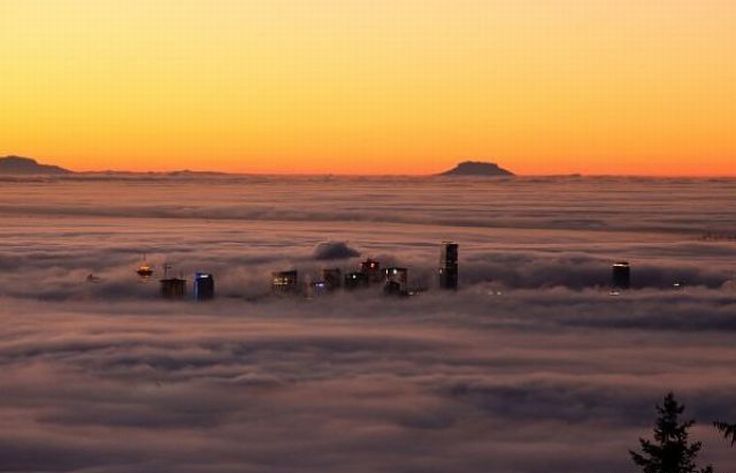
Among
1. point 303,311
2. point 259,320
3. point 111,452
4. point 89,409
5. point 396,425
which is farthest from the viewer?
point 303,311

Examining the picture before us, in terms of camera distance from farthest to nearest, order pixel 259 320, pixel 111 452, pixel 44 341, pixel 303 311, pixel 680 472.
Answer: pixel 303 311 < pixel 259 320 < pixel 44 341 < pixel 111 452 < pixel 680 472

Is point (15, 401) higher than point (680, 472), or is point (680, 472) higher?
point (680, 472)

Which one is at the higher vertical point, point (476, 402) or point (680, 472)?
point (680, 472)

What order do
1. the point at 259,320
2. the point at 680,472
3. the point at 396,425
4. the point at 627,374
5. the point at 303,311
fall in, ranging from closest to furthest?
1. the point at 680,472
2. the point at 396,425
3. the point at 627,374
4. the point at 259,320
5. the point at 303,311

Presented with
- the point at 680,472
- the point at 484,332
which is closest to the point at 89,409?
the point at 484,332

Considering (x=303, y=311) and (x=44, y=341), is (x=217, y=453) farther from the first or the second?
(x=303, y=311)

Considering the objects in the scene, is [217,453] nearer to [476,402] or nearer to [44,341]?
[476,402]

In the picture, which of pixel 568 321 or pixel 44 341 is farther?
pixel 568 321

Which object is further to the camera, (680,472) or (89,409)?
(89,409)

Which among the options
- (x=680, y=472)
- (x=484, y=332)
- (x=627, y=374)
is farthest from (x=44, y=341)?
(x=680, y=472)
